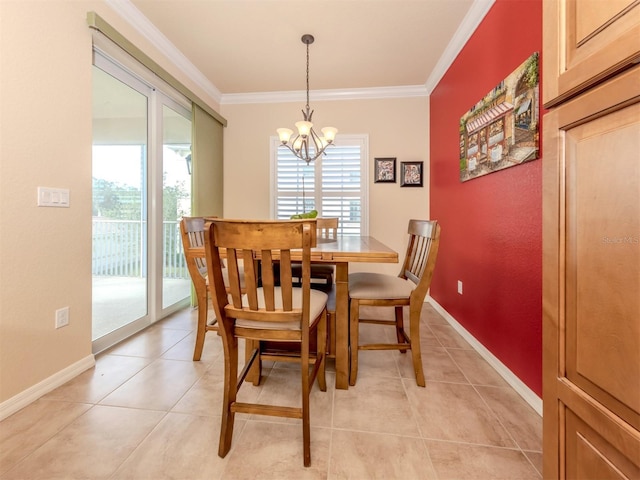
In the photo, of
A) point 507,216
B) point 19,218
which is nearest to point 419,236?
point 507,216

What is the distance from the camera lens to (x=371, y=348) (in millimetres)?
1745

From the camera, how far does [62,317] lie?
1.74m

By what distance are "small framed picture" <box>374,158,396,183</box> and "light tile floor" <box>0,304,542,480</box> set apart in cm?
233

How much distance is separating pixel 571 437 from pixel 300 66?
3420 millimetres

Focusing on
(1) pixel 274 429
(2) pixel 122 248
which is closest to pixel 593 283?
(1) pixel 274 429

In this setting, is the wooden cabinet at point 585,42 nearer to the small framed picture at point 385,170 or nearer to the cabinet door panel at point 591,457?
the cabinet door panel at point 591,457

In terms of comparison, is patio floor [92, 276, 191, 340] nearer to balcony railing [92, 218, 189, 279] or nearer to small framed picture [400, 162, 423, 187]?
balcony railing [92, 218, 189, 279]

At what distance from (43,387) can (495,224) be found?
9.67 ft

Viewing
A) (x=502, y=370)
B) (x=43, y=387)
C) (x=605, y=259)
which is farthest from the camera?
(x=502, y=370)

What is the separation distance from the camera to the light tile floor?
115 cm

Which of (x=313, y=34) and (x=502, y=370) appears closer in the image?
(x=502, y=370)

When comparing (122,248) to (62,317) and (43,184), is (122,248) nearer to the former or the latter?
(62,317)

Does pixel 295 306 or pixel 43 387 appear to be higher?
pixel 295 306

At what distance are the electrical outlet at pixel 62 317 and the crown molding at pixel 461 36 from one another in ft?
11.5
